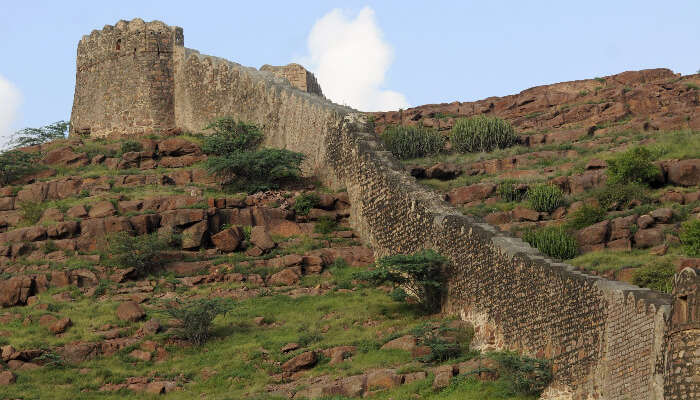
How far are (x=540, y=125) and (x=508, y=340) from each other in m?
30.4

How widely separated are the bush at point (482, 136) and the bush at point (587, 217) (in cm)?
1501

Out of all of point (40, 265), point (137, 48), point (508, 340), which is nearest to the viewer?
point (508, 340)

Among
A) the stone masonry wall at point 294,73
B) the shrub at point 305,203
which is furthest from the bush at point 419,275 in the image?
the stone masonry wall at point 294,73

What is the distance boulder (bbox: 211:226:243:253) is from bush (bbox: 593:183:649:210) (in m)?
12.4

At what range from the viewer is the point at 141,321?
2981cm

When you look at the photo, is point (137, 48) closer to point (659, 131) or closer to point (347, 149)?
point (347, 149)

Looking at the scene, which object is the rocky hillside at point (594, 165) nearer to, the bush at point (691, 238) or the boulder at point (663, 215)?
the boulder at point (663, 215)

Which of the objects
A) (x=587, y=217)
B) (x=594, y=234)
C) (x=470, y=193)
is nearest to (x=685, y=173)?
(x=587, y=217)

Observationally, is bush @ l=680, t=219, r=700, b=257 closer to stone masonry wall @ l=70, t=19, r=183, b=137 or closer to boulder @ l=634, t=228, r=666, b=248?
boulder @ l=634, t=228, r=666, b=248

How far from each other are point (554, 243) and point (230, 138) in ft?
50.7

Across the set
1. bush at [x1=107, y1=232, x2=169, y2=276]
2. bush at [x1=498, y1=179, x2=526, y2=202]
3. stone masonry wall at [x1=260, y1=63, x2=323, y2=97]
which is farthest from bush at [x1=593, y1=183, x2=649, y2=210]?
stone masonry wall at [x1=260, y1=63, x2=323, y2=97]

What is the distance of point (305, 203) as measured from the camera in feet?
120

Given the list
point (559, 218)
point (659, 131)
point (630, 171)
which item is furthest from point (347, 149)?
point (659, 131)

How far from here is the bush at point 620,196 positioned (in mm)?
35812
